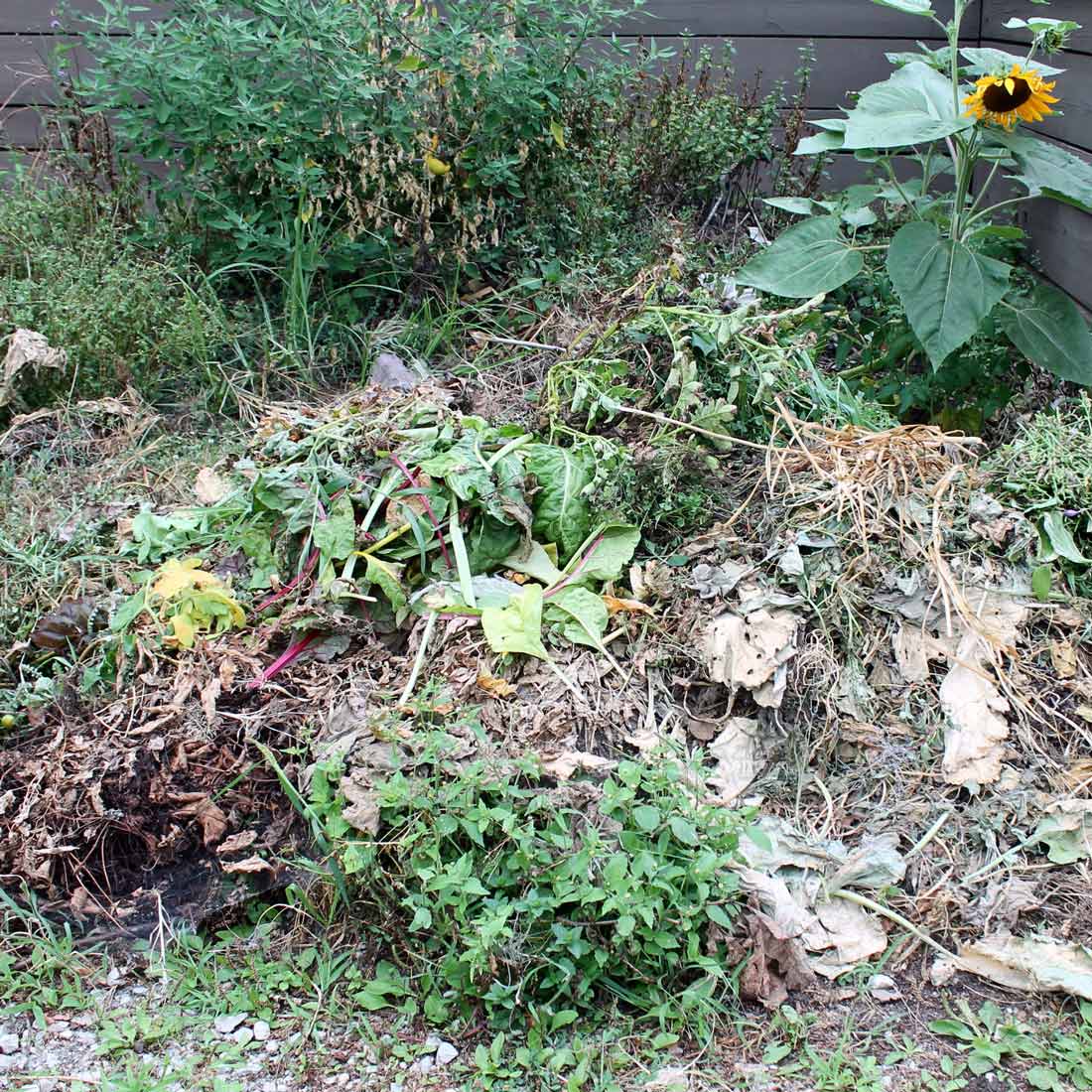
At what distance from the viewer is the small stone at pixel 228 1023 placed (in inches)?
78.8

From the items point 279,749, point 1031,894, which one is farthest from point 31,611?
point 1031,894

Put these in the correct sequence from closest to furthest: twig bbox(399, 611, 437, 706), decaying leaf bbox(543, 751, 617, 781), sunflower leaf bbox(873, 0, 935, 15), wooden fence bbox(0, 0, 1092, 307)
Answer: decaying leaf bbox(543, 751, 617, 781) → twig bbox(399, 611, 437, 706) → sunflower leaf bbox(873, 0, 935, 15) → wooden fence bbox(0, 0, 1092, 307)

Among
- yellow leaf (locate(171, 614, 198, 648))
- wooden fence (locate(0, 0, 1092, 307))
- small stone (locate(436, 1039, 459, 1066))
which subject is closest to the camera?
small stone (locate(436, 1039, 459, 1066))

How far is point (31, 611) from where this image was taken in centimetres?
278

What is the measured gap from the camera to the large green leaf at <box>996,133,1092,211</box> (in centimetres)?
310

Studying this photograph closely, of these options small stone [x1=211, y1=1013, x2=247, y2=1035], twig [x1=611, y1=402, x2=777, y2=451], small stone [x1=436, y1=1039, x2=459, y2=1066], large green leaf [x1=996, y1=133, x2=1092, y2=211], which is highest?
large green leaf [x1=996, y1=133, x2=1092, y2=211]

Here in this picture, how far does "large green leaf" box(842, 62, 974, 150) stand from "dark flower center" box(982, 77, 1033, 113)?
0.09 metres

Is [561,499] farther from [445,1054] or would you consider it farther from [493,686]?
[445,1054]

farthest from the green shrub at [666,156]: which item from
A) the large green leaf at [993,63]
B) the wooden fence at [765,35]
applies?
the large green leaf at [993,63]

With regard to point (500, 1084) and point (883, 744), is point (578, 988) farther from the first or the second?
point (883, 744)

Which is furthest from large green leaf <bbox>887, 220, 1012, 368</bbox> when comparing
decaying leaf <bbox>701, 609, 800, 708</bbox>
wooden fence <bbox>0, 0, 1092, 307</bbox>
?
wooden fence <bbox>0, 0, 1092, 307</bbox>

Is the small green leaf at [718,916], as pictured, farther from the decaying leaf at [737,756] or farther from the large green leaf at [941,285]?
the large green leaf at [941,285]

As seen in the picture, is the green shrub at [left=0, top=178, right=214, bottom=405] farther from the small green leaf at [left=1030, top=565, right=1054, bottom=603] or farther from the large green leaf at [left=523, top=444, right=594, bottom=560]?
the small green leaf at [left=1030, top=565, right=1054, bottom=603]

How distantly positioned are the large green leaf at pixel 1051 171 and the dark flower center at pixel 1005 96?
12cm
